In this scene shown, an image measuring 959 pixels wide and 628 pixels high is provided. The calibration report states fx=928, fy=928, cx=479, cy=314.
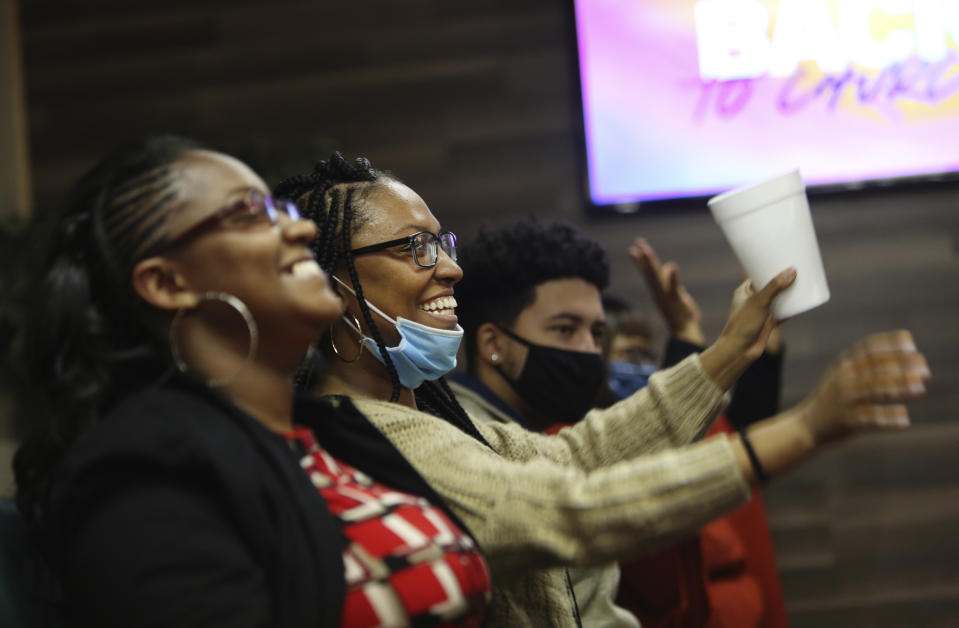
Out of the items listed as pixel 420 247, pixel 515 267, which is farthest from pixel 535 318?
pixel 420 247

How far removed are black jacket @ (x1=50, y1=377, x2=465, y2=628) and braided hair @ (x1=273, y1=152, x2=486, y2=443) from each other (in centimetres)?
47

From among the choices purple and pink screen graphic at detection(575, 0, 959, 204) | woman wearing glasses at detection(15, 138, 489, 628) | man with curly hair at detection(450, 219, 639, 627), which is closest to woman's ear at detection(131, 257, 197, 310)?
woman wearing glasses at detection(15, 138, 489, 628)

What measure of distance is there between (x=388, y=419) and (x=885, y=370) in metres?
0.62

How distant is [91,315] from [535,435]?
788mm

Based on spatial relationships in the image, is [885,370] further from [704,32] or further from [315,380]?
[704,32]

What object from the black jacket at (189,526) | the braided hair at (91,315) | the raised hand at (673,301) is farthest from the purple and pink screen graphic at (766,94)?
the black jacket at (189,526)

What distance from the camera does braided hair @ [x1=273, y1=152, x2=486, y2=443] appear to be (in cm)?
143

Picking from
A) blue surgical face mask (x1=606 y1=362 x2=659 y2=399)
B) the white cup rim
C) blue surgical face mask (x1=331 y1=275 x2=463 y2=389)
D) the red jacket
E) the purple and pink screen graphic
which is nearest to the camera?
the white cup rim

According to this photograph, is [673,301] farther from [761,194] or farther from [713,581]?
[761,194]

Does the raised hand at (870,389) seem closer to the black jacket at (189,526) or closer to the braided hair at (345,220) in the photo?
the black jacket at (189,526)

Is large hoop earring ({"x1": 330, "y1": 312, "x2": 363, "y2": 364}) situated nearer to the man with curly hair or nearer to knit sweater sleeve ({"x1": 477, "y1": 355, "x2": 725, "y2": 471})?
knit sweater sleeve ({"x1": 477, "y1": 355, "x2": 725, "y2": 471})

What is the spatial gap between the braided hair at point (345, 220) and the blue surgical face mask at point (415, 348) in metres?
0.01

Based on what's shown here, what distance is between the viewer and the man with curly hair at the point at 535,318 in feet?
6.93

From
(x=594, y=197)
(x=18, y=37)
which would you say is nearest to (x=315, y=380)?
(x=594, y=197)
